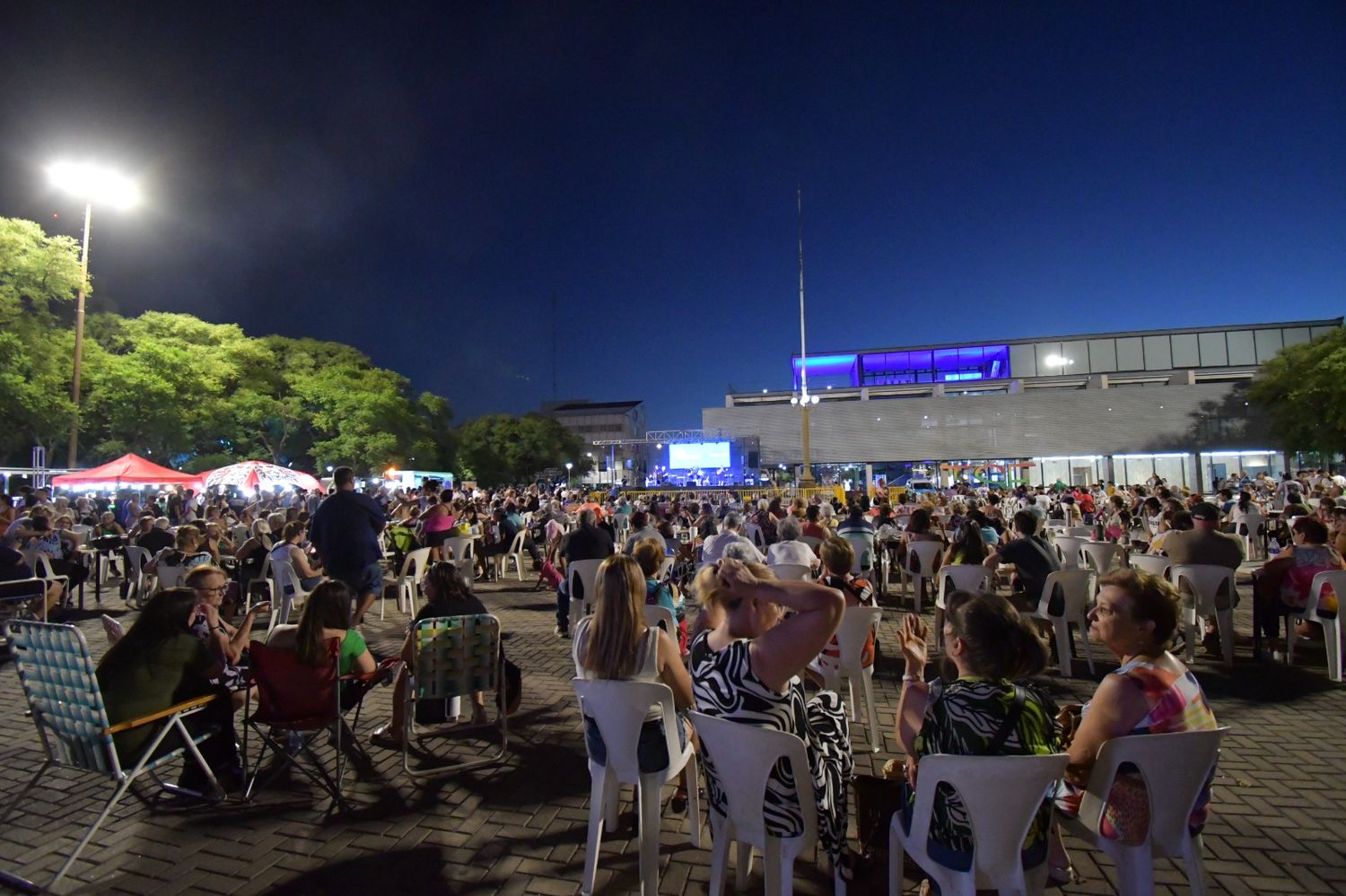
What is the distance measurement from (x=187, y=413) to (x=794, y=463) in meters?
35.3

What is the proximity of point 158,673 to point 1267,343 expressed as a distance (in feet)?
204

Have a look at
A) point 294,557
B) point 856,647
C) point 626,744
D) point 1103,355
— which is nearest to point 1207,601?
point 856,647

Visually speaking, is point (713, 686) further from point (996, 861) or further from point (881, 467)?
point (881, 467)

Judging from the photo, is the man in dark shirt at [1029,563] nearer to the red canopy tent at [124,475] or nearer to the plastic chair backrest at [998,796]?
the plastic chair backrest at [998,796]

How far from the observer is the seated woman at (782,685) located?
218 centimetres

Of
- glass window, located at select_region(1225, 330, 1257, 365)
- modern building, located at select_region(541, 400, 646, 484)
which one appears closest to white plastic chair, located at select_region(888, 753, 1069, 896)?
glass window, located at select_region(1225, 330, 1257, 365)

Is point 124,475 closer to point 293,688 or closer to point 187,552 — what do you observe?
point 187,552

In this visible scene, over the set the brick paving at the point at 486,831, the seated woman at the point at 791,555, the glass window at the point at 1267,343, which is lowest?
the brick paving at the point at 486,831

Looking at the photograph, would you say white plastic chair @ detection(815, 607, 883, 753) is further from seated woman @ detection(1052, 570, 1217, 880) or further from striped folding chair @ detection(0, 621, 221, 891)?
striped folding chair @ detection(0, 621, 221, 891)

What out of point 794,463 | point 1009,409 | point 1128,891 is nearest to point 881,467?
point 794,463

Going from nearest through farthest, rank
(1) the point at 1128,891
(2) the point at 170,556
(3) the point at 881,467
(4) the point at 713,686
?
(1) the point at 1128,891 → (4) the point at 713,686 → (2) the point at 170,556 → (3) the point at 881,467

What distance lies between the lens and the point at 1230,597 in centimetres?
558

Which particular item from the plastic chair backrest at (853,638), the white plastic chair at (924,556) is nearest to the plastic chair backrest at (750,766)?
the plastic chair backrest at (853,638)

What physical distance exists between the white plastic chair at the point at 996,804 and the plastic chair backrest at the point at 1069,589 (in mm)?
4035
